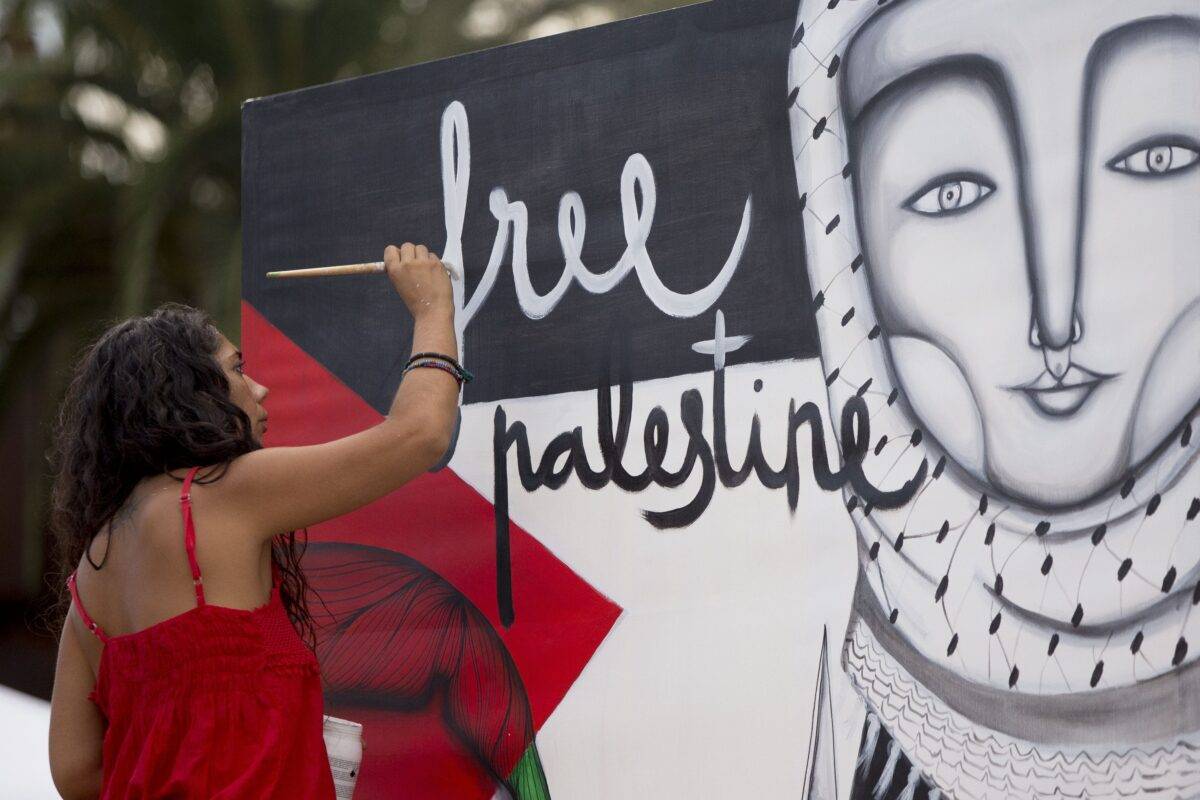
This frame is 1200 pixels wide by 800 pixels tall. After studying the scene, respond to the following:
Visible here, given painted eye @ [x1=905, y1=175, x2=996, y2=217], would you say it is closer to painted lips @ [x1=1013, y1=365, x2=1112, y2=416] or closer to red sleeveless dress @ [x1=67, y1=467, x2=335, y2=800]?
painted lips @ [x1=1013, y1=365, x2=1112, y2=416]

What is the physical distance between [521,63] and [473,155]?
7.9 inches

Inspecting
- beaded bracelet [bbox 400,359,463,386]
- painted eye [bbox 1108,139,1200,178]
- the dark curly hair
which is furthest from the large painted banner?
the dark curly hair

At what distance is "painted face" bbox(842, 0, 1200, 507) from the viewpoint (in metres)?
2.08

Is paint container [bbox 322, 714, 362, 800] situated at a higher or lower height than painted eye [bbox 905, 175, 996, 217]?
lower

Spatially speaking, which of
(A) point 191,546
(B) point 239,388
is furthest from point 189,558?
(B) point 239,388

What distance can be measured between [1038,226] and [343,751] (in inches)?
55.7

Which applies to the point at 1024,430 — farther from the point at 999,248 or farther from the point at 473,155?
the point at 473,155

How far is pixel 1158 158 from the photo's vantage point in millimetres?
2088

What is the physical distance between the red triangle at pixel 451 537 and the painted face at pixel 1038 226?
733 millimetres

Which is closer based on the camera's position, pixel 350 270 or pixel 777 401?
pixel 777 401

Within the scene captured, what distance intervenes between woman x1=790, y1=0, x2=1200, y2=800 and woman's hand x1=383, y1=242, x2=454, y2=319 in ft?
2.11

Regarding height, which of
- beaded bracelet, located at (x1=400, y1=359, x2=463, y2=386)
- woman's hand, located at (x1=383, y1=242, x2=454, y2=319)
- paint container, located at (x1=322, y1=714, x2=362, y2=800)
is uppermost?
woman's hand, located at (x1=383, y1=242, x2=454, y2=319)

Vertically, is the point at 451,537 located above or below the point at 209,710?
above

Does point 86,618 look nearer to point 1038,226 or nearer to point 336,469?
point 336,469
